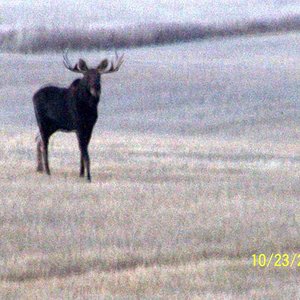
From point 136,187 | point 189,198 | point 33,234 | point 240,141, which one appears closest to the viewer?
point 33,234

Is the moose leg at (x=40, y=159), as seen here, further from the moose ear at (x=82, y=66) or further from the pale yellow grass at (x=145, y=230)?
the moose ear at (x=82, y=66)

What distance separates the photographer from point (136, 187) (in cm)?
1351

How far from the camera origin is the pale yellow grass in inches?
305

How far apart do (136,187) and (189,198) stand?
1207 millimetres

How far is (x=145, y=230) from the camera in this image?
32.6 feet

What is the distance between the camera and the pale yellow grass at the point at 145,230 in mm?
7750

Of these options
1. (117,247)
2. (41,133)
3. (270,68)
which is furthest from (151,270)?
(270,68)

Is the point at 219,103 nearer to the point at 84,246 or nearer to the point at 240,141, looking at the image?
the point at 240,141
